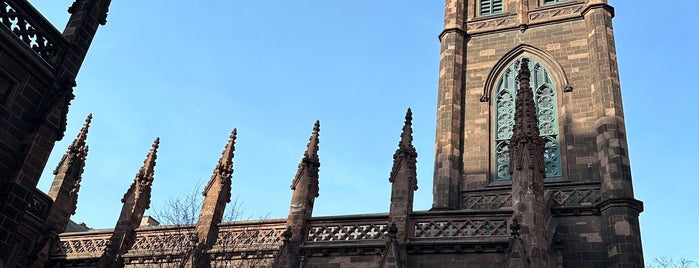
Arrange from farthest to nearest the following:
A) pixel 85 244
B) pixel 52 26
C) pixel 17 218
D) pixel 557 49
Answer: pixel 557 49 → pixel 85 244 → pixel 52 26 → pixel 17 218

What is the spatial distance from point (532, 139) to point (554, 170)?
4716mm

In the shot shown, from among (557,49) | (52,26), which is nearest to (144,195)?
(52,26)

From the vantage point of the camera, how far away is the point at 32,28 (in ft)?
36.8

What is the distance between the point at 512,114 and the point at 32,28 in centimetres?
1593

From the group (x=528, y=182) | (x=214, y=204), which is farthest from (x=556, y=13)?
(x=214, y=204)

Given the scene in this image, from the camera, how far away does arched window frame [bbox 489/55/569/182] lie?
21.2 m

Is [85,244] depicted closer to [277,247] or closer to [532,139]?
[277,247]

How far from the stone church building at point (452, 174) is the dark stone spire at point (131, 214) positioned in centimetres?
4

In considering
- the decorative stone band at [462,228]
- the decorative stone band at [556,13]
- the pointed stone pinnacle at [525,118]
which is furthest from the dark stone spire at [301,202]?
the decorative stone band at [556,13]

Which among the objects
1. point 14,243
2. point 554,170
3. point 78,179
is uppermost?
point 554,170

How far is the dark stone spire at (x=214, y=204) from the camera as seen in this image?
17359 millimetres

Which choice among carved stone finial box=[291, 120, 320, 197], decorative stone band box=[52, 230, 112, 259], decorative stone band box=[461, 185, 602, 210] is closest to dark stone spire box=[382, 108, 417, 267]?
carved stone finial box=[291, 120, 320, 197]

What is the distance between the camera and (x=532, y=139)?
Result: 16516 millimetres

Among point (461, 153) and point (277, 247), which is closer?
point (277, 247)
